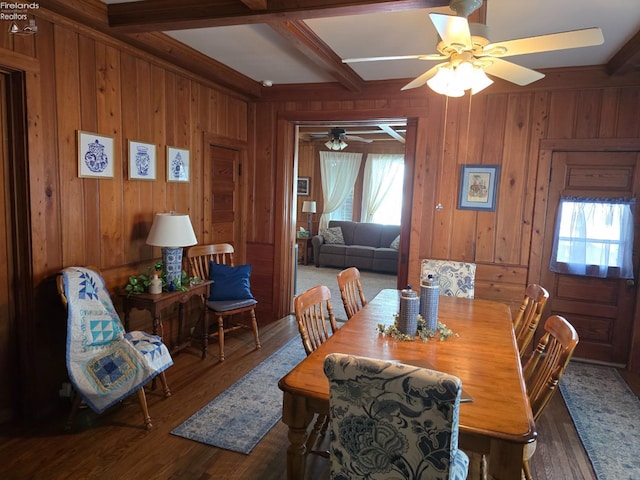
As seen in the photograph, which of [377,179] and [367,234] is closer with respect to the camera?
[367,234]

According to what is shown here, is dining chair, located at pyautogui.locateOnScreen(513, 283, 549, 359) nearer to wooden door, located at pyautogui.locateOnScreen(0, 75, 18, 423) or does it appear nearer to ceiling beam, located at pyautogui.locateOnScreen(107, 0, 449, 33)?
ceiling beam, located at pyautogui.locateOnScreen(107, 0, 449, 33)

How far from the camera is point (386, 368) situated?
1188mm

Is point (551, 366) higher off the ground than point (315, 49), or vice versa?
point (315, 49)

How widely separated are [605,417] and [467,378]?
186cm

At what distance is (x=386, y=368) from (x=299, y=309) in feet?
3.16

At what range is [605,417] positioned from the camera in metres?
2.84

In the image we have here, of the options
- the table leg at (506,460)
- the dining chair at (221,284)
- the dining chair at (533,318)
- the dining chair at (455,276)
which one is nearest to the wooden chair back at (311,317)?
the table leg at (506,460)

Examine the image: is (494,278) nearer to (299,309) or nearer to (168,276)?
(299,309)

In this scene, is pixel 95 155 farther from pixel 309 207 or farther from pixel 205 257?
pixel 309 207

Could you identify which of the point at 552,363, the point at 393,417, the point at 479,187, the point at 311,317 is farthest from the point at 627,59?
the point at 393,417

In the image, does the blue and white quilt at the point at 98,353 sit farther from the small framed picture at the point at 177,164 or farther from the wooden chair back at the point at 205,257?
the small framed picture at the point at 177,164

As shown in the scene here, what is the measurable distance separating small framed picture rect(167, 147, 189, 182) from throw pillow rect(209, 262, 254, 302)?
81 centimetres

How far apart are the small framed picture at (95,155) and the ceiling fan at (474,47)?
2.19 m

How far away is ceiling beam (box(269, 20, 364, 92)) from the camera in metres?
2.69
